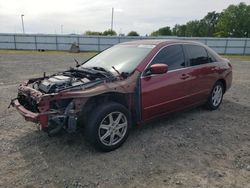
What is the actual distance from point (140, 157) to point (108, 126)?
0.67 m

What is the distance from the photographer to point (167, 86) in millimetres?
4578

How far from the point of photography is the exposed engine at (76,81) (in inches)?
150

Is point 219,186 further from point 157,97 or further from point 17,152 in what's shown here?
point 17,152

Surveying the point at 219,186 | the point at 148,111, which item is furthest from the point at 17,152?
the point at 219,186

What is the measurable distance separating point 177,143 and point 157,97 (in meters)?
0.85

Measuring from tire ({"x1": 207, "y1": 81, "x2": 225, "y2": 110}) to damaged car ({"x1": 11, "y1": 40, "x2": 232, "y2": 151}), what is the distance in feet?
1.73

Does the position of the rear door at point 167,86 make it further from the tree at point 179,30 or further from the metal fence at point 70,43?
the tree at point 179,30

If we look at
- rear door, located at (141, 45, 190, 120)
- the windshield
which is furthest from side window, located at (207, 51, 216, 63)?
the windshield

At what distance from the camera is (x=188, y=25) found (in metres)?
97.1

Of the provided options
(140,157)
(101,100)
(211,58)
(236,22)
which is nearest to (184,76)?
(211,58)

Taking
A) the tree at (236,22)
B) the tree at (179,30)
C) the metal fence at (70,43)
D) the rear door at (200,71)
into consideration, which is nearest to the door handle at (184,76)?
the rear door at (200,71)

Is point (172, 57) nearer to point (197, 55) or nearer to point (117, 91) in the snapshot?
point (197, 55)

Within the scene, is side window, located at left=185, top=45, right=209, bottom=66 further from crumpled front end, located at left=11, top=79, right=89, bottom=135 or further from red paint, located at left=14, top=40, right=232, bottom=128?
crumpled front end, located at left=11, top=79, right=89, bottom=135

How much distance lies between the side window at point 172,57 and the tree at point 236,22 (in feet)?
228
